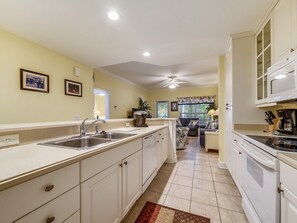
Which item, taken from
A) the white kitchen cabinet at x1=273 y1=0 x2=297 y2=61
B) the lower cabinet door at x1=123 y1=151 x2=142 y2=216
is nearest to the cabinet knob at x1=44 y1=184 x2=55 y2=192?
the lower cabinet door at x1=123 y1=151 x2=142 y2=216

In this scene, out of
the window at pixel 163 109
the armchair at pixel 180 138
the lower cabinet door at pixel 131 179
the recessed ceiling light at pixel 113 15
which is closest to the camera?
the lower cabinet door at pixel 131 179

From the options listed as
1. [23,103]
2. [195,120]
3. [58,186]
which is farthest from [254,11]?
[195,120]

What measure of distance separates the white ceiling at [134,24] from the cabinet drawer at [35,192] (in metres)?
1.69

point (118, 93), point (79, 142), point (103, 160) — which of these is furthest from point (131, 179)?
point (118, 93)

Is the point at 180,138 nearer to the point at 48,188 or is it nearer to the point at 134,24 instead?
the point at 134,24

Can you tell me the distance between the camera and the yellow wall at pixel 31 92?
6.99 feet

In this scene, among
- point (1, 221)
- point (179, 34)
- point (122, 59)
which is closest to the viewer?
point (1, 221)

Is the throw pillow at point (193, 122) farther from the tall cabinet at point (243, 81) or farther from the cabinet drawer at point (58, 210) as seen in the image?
the cabinet drawer at point (58, 210)

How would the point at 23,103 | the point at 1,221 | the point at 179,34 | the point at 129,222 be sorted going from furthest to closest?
1. the point at 23,103
2. the point at 179,34
3. the point at 129,222
4. the point at 1,221

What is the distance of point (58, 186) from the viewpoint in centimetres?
75

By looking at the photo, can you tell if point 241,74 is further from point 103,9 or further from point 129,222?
point 129,222

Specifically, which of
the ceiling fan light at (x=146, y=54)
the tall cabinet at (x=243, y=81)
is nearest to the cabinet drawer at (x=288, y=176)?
the tall cabinet at (x=243, y=81)

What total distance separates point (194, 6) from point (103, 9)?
102 cm

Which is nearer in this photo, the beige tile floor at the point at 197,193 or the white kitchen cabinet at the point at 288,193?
the white kitchen cabinet at the point at 288,193
